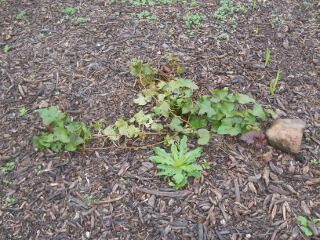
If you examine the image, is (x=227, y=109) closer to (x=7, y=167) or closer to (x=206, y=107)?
(x=206, y=107)

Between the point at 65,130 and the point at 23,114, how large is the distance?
69 centimetres

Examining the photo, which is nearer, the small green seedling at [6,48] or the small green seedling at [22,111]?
the small green seedling at [22,111]

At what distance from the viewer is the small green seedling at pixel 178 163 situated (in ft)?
7.60

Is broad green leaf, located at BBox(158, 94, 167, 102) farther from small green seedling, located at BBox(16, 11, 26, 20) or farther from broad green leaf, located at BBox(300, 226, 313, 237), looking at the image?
small green seedling, located at BBox(16, 11, 26, 20)

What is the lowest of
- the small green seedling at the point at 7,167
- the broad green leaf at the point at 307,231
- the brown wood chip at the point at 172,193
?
the small green seedling at the point at 7,167

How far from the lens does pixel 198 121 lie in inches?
108

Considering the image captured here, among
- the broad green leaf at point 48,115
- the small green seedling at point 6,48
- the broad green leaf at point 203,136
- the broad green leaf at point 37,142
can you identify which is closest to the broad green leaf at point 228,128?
the broad green leaf at point 203,136

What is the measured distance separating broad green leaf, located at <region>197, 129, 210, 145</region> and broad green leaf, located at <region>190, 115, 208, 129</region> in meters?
0.14

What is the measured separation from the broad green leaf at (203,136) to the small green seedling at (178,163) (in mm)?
61

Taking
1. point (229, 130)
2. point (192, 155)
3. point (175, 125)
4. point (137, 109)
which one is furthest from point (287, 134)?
point (137, 109)

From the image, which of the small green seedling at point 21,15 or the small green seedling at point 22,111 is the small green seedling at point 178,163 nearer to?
the small green seedling at point 22,111

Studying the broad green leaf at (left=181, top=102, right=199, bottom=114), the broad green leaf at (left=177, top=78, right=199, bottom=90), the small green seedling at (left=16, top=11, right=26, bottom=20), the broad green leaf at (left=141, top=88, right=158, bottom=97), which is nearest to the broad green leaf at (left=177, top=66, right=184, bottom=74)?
the broad green leaf at (left=177, top=78, right=199, bottom=90)

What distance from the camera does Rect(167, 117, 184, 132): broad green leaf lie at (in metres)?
2.62

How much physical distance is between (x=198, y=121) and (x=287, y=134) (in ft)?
2.51
